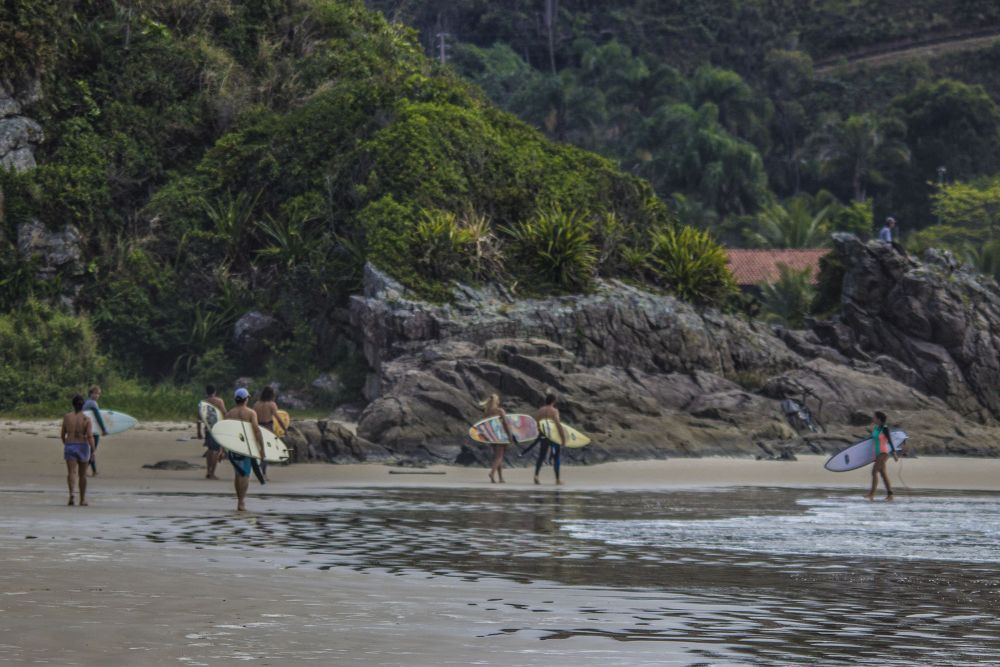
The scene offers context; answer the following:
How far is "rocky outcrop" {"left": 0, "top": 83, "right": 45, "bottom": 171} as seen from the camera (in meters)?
→ 36.0

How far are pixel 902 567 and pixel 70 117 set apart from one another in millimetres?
29629

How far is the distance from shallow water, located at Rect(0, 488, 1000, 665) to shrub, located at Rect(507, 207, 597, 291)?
42.5 feet

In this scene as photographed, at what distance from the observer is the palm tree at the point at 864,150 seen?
6838 cm

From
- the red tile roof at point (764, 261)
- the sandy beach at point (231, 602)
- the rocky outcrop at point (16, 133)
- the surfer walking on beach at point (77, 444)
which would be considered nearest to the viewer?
the sandy beach at point (231, 602)

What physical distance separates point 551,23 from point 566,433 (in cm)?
6092

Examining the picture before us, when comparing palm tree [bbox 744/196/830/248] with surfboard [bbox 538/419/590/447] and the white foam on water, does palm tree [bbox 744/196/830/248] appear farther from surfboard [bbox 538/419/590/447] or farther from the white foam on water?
the white foam on water

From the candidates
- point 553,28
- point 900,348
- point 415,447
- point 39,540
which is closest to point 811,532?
point 39,540

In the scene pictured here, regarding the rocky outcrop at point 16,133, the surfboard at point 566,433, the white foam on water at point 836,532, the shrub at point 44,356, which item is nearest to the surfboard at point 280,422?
the surfboard at point 566,433

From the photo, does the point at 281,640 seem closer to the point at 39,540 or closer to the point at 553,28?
the point at 39,540

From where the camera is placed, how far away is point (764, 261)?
5841 centimetres

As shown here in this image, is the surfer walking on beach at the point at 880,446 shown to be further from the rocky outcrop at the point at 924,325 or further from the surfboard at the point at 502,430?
the rocky outcrop at the point at 924,325

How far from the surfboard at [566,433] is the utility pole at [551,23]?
2293 inches

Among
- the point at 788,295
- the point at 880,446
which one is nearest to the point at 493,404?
the point at 880,446

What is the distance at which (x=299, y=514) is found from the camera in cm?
1741
